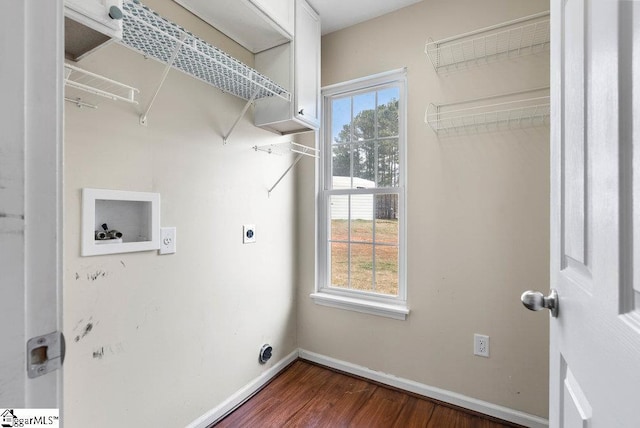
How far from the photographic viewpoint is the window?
2.09 m

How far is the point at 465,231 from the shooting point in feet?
5.94

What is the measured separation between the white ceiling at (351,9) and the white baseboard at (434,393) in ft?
8.36

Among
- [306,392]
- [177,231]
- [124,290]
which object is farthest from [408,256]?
[124,290]

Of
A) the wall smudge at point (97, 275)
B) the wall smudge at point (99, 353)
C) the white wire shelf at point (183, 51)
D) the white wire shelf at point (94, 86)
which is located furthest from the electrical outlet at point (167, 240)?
the white wire shelf at point (183, 51)

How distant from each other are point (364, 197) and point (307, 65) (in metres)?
1.01

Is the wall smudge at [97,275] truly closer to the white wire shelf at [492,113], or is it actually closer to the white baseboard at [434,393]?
the white baseboard at [434,393]

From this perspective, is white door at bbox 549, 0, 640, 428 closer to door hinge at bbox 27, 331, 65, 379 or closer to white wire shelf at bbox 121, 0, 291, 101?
door hinge at bbox 27, 331, 65, 379

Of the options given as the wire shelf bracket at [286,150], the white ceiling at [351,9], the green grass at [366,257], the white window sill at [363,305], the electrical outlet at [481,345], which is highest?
the white ceiling at [351,9]

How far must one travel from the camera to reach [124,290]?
4.16ft

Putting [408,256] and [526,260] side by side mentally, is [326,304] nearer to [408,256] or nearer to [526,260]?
[408,256]

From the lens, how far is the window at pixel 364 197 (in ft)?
6.87

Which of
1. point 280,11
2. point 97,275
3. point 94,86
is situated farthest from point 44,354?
point 280,11

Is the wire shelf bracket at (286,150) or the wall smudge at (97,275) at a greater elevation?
the wire shelf bracket at (286,150)

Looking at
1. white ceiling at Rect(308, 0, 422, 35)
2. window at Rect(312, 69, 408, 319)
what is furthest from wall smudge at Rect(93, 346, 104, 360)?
white ceiling at Rect(308, 0, 422, 35)
